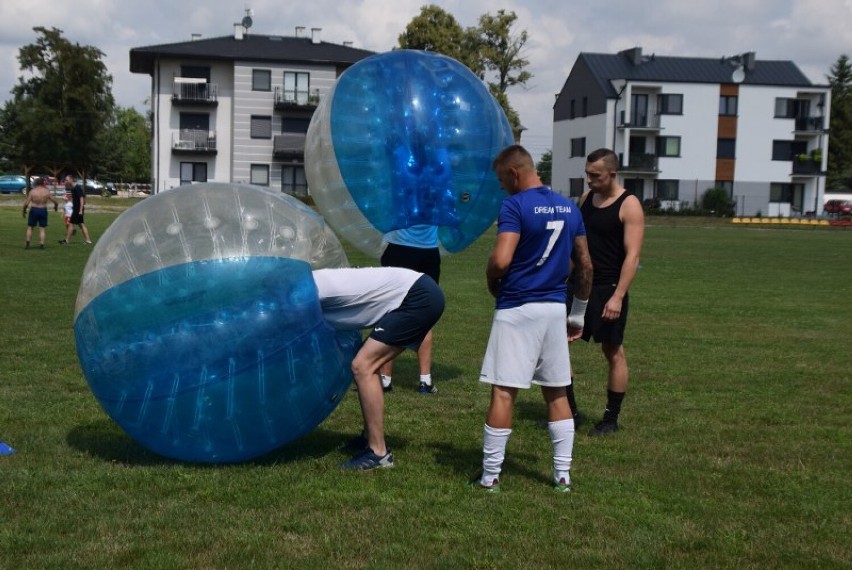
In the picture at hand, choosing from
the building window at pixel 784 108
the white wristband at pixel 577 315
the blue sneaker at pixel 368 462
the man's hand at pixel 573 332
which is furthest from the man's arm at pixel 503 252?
the building window at pixel 784 108

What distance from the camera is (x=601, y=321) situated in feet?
22.2

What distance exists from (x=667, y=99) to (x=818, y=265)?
145ft

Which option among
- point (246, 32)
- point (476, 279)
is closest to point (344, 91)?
point (476, 279)

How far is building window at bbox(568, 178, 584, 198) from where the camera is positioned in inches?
Answer: 2644

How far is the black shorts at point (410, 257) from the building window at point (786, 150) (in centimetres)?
6502

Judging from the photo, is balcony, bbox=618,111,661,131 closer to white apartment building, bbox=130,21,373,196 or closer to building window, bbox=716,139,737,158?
building window, bbox=716,139,737,158

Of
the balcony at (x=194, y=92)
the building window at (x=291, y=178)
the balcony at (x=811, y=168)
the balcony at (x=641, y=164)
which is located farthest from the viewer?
the balcony at (x=811, y=168)

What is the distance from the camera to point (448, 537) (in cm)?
459

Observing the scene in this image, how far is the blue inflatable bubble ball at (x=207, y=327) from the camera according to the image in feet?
17.1

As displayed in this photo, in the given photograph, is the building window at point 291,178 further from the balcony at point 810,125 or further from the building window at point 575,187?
the balcony at point 810,125

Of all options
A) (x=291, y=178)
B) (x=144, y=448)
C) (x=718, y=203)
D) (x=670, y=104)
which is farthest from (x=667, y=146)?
(x=144, y=448)

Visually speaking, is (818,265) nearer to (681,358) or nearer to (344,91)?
(681,358)

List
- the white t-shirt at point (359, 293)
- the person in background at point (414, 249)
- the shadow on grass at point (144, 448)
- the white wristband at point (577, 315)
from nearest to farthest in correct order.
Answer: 1. the white t-shirt at point (359, 293)
2. the shadow on grass at point (144, 448)
3. the white wristband at point (577, 315)
4. the person in background at point (414, 249)

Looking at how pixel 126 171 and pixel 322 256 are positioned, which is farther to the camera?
pixel 126 171
